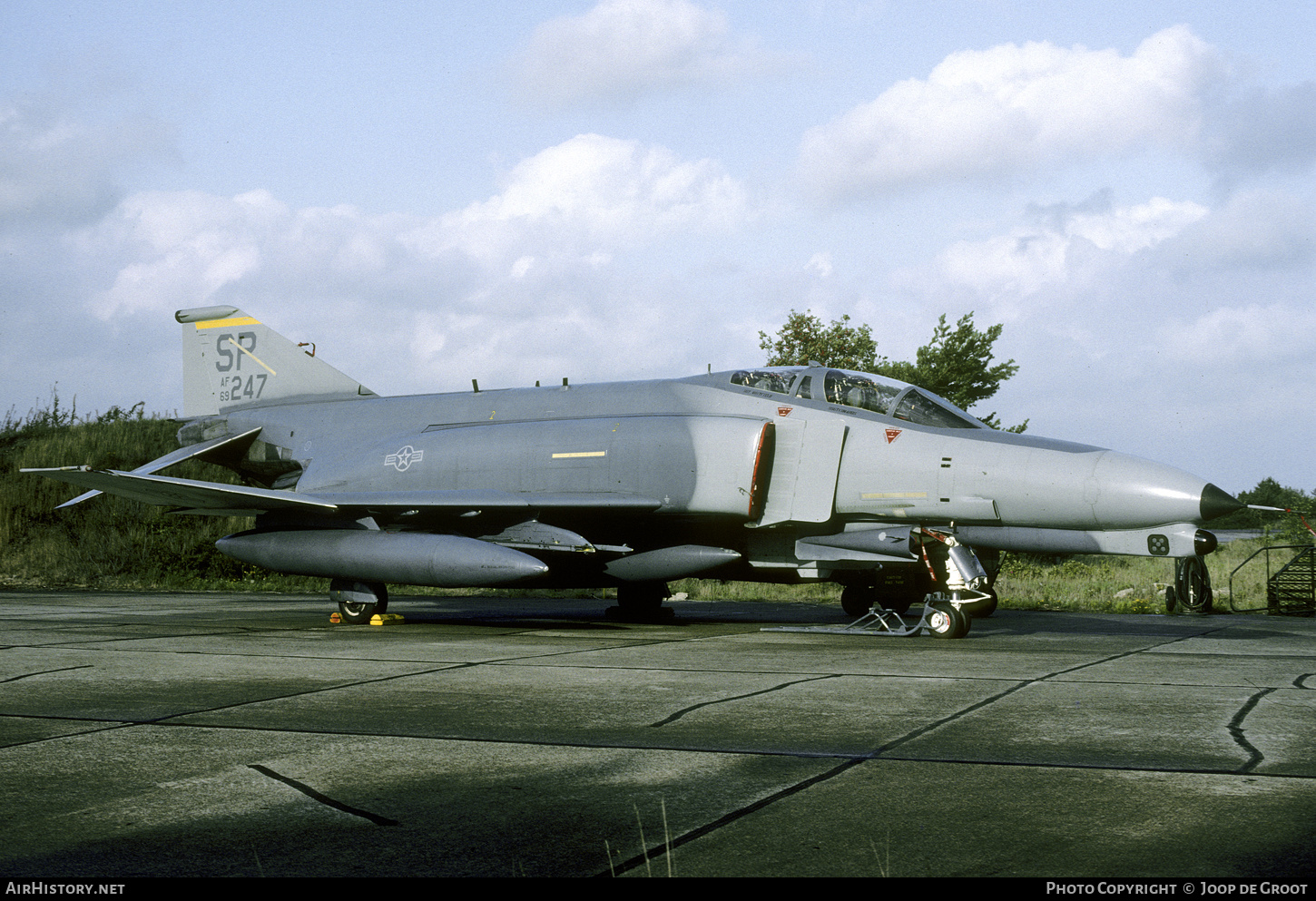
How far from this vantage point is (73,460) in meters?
24.8

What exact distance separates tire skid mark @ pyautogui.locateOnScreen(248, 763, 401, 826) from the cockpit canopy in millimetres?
7883

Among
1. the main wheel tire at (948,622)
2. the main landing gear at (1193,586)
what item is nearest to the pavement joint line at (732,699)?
the main wheel tire at (948,622)

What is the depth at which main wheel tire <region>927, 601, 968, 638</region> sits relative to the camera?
10.2m

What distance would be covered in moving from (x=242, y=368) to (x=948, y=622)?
1056cm

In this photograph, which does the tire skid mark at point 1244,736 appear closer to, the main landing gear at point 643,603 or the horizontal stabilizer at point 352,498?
the horizontal stabilizer at point 352,498

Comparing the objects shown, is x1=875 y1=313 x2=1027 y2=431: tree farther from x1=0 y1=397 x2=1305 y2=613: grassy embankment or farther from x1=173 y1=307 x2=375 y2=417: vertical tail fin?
x1=173 y1=307 x2=375 y2=417: vertical tail fin

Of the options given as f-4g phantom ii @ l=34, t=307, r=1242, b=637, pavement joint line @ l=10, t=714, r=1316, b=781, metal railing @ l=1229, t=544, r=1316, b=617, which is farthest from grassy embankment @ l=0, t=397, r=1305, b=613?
pavement joint line @ l=10, t=714, r=1316, b=781

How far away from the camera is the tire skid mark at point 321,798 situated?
363 cm

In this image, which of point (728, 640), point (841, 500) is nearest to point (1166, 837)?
point (728, 640)

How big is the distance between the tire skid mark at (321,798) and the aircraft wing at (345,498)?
7.11 meters

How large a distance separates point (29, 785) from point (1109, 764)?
4.18m

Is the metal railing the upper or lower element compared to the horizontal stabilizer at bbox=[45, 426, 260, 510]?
lower

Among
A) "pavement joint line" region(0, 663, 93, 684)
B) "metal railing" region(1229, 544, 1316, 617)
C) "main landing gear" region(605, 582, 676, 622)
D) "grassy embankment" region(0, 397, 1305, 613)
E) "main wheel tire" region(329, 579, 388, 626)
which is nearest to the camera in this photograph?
"pavement joint line" region(0, 663, 93, 684)

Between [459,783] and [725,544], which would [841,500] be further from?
[459,783]
